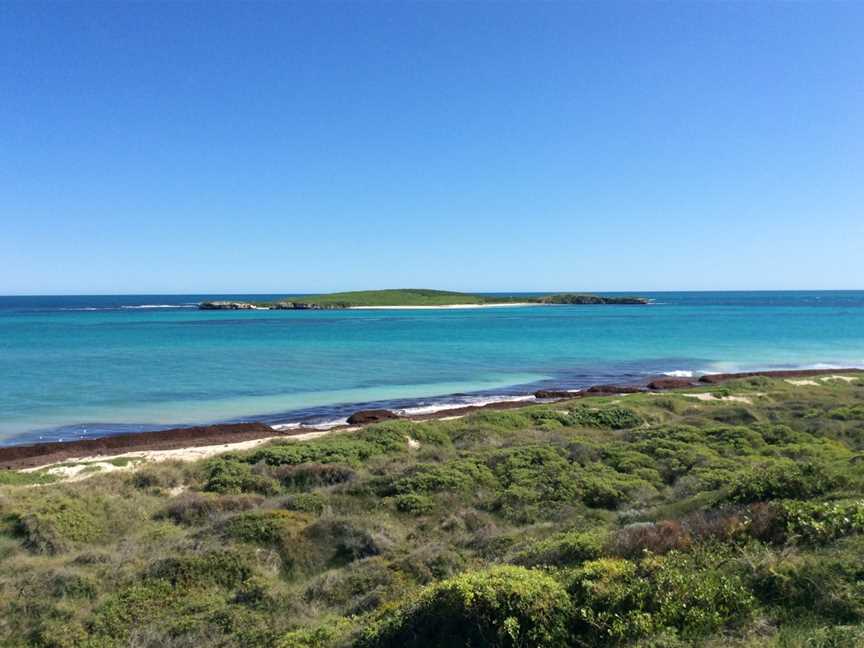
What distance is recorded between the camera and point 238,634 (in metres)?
7.02

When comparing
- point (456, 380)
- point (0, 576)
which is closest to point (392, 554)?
point (0, 576)

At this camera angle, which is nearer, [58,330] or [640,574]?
[640,574]

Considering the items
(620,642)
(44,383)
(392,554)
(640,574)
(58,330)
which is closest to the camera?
(620,642)

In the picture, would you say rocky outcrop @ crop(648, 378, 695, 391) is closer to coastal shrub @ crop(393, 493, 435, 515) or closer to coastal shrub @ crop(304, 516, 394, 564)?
coastal shrub @ crop(393, 493, 435, 515)

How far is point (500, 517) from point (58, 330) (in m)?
87.4

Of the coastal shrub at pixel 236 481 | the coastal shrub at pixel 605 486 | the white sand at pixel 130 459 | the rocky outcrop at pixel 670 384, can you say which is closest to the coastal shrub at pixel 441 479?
the coastal shrub at pixel 605 486

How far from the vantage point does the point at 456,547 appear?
950cm

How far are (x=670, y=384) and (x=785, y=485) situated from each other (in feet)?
91.0

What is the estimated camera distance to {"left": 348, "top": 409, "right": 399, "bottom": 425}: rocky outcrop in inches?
1015

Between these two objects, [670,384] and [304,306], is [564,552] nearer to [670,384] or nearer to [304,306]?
[670,384]

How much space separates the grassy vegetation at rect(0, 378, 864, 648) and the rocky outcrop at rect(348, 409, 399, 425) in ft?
25.4

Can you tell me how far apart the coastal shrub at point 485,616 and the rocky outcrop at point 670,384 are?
30686mm

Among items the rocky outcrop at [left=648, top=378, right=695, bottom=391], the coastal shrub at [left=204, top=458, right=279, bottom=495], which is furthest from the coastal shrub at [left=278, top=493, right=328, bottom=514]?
the rocky outcrop at [left=648, top=378, right=695, bottom=391]

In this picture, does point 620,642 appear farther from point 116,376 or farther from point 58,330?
point 58,330
